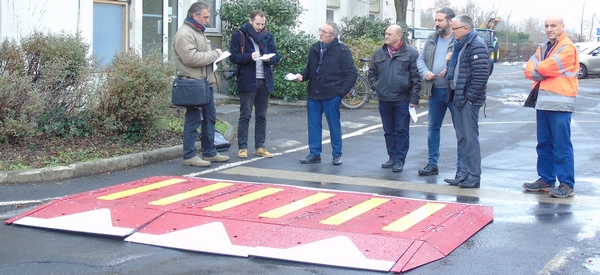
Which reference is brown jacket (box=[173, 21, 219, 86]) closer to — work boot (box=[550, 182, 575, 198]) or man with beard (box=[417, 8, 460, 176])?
man with beard (box=[417, 8, 460, 176])

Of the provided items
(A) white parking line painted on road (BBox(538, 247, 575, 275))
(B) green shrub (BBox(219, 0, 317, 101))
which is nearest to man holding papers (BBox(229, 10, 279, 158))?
(A) white parking line painted on road (BBox(538, 247, 575, 275))

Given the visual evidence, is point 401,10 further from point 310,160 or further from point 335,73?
point 310,160

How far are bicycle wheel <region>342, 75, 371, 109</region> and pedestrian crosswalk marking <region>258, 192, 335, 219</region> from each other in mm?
8961

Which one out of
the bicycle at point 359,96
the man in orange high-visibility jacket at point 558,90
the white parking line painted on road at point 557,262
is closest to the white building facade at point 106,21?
the bicycle at point 359,96

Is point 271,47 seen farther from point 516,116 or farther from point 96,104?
point 516,116

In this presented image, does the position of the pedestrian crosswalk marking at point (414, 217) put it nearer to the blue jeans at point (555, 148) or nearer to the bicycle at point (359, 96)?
the blue jeans at point (555, 148)

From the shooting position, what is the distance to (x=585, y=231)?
21.3ft

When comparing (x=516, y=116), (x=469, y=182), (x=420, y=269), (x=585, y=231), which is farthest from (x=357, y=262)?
(x=516, y=116)

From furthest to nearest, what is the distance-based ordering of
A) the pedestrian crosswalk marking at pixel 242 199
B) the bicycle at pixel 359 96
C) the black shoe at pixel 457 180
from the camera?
the bicycle at pixel 359 96, the black shoe at pixel 457 180, the pedestrian crosswalk marking at pixel 242 199

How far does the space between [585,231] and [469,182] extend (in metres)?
2.02

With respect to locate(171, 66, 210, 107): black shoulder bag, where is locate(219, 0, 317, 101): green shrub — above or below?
above

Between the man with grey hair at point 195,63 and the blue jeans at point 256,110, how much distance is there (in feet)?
1.77

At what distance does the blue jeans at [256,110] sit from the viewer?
1011cm

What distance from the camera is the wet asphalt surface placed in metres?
5.48
